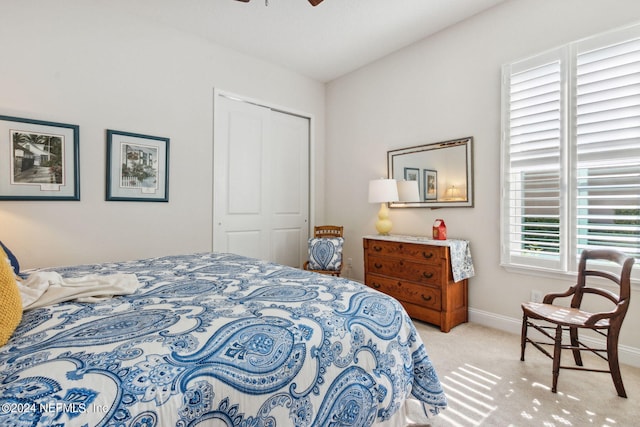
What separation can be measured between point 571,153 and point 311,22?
255cm

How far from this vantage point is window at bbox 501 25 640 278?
2141 millimetres

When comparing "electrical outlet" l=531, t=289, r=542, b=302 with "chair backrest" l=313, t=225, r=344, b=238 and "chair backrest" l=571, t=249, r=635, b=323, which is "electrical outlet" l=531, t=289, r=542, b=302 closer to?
"chair backrest" l=571, t=249, r=635, b=323

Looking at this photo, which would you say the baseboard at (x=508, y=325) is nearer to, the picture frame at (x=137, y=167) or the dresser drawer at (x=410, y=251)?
the dresser drawer at (x=410, y=251)

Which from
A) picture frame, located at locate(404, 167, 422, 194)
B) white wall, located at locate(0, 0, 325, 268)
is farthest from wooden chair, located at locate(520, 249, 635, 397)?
white wall, located at locate(0, 0, 325, 268)

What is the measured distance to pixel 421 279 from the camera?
115 inches

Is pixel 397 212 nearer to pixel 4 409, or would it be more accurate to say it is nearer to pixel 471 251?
pixel 471 251

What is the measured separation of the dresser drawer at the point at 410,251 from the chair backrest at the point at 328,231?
72 cm

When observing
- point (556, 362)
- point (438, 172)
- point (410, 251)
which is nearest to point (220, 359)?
point (556, 362)

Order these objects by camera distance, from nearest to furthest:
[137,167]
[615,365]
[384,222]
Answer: [615,365]
[137,167]
[384,222]

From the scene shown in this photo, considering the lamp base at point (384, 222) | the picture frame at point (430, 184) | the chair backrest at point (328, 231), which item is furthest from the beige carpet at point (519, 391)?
the chair backrest at point (328, 231)

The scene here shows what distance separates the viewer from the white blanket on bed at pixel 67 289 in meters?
1.18

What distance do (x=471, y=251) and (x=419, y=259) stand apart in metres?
Result: 0.54

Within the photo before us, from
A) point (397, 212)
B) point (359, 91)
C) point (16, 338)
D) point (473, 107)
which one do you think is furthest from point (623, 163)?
point (16, 338)

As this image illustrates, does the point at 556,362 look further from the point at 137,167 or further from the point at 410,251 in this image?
the point at 137,167
